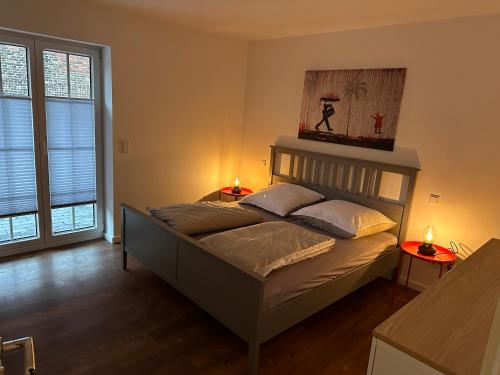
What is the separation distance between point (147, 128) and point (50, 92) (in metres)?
0.94

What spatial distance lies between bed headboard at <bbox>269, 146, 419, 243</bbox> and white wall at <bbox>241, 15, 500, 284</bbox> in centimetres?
11

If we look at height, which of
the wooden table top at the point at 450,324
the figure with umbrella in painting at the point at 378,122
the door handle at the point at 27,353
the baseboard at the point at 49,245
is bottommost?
the baseboard at the point at 49,245

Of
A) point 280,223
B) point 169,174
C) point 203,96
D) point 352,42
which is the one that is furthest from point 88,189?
point 352,42

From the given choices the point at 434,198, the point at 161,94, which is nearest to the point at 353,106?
the point at 434,198

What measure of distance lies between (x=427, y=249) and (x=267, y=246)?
4.55ft

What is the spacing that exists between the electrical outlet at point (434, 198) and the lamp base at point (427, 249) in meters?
0.39

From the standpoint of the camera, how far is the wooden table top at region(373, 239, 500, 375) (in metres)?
1.07

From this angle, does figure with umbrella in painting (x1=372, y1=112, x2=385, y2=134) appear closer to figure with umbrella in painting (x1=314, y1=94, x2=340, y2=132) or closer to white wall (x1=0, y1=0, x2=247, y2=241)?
figure with umbrella in painting (x1=314, y1=94, x2=340, y2=132)

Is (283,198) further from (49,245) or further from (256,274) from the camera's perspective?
(49,245)

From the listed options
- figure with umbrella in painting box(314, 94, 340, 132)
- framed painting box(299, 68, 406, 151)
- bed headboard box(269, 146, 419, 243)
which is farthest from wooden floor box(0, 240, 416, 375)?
figure with umbrella in painting box(314, 94, 340, 132)

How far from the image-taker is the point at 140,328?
Result: 2.49 metres

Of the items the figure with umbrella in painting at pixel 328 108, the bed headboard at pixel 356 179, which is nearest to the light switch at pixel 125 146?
the bed headboard at pixel 356 179

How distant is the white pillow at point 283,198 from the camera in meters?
3.48

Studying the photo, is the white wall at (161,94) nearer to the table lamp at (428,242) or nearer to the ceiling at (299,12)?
the ceiling at (299,12)
